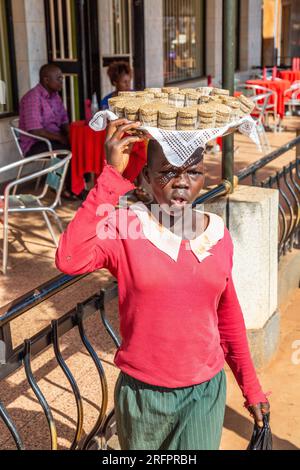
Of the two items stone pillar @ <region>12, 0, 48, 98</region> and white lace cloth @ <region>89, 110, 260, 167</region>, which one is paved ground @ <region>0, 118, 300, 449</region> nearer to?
white lace cloth @ <region>89, 110, 260, 167</region>

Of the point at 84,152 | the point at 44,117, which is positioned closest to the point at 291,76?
the point at 44,117

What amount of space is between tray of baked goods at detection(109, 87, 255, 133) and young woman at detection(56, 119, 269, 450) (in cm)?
5

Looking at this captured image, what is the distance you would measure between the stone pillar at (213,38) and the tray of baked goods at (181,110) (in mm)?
12610

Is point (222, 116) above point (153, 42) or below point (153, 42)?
below

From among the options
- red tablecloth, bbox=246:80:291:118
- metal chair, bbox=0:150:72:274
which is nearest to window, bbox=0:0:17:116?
metal chair, bbox=0:150:72:274

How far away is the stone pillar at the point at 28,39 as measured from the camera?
8336mm

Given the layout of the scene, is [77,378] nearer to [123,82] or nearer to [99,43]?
[123,82]

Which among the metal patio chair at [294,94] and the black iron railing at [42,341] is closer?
the black iron railing at [42,341]

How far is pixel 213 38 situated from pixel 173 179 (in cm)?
1323

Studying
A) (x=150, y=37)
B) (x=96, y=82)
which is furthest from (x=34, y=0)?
(x=150, y=37)

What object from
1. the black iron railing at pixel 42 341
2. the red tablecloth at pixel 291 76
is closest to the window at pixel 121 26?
the red tablecloth at pixel 291 76

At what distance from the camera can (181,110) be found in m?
1.89

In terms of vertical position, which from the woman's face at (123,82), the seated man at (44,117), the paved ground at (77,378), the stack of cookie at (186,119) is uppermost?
the stack of cookie at (186,119)

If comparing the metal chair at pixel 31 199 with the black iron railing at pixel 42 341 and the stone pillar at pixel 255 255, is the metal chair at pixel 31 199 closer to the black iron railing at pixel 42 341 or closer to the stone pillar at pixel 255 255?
the stone pillar at pixel 255 255
